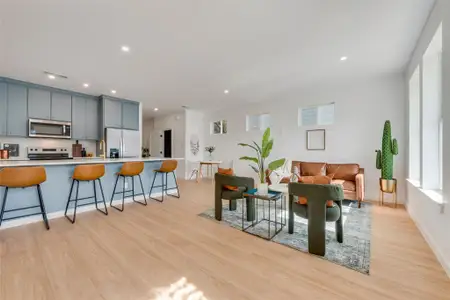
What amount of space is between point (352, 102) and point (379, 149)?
1165 millimetres

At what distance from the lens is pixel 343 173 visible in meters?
4.26

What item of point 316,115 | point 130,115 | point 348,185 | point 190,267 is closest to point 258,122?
point 316,115

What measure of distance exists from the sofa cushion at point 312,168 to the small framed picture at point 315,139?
528 millimetres

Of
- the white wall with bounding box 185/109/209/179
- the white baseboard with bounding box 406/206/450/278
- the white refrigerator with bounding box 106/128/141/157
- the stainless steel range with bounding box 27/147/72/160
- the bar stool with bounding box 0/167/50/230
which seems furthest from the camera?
the white wall with bounding box 185/109/209/179

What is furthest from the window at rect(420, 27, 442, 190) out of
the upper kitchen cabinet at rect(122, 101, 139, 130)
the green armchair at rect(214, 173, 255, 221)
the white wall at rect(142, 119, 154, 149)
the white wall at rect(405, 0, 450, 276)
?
the white wall at rect(142, 119, 154, 149)

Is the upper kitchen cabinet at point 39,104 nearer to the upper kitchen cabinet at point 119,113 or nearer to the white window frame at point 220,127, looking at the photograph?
the upper kitchen cabinet at point 119,113

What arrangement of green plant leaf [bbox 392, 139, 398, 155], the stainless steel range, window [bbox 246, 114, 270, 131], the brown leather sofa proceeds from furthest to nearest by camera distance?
1. window [bbox 246, 114, 270, 131]
2. the stainless steel range
3. the brown leather sofa
4. green plant leaf [bbox 392, 139, 398, 155]

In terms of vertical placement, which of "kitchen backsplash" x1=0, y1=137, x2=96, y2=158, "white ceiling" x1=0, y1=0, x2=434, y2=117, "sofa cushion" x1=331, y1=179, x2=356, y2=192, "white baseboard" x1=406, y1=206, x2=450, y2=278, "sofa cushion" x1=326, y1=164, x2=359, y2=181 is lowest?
"white baseboard" x1=406, y1=206, x2=450, y2=278

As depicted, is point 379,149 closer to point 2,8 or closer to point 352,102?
point 352,102

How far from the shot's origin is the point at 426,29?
242 cm

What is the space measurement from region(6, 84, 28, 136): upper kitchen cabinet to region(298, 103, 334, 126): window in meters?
6.31

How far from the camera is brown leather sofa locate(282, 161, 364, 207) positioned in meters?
3.83

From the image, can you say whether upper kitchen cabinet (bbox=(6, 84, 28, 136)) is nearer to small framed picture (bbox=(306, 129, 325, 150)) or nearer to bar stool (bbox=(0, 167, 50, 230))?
bar stool (bbox=(0, 167, 50, 230))

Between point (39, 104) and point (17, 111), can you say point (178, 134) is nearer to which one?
point (39, 104)
